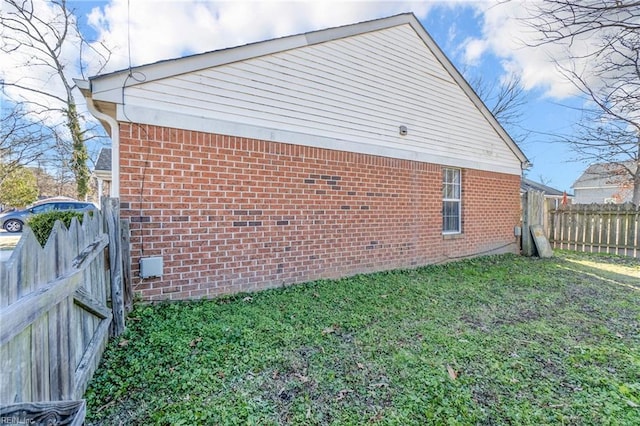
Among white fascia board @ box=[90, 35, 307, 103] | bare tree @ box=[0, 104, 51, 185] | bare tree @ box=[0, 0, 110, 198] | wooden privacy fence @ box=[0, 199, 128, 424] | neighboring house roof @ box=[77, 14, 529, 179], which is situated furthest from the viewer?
bare tree @ box=[0, 0, 110, 198]

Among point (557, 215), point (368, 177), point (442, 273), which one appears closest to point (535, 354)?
point (442, 273)

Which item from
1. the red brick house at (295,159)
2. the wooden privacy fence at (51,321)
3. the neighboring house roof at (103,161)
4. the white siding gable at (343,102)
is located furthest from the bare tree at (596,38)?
the neighboring house roof at (103,161)

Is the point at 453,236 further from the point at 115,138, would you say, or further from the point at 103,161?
the point at 103,161

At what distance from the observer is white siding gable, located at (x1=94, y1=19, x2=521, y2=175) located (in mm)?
4672

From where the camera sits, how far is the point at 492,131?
30.7ft

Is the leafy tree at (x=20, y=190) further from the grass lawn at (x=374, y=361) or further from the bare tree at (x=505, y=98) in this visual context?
the bare tree at (x=505, y=98)

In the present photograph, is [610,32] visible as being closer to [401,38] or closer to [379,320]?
[401,38]

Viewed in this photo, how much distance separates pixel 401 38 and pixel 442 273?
5.60 metres

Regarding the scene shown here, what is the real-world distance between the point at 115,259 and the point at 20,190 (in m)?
20.5

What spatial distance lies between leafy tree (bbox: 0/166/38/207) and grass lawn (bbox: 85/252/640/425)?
752 inches

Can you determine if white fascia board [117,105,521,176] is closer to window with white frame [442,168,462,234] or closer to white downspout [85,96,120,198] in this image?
white downspout [85,96,120,198]

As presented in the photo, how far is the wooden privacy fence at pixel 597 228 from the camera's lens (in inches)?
387

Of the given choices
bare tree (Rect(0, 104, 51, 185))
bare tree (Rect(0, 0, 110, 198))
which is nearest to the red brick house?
bare tree (Rect(0, 104, 51, 185))

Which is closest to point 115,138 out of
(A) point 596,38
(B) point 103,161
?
(A) point 596,38
